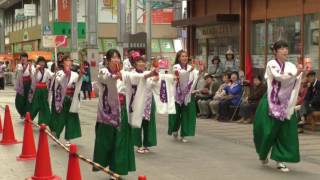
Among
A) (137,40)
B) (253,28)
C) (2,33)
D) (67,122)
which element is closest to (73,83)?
(67,122)

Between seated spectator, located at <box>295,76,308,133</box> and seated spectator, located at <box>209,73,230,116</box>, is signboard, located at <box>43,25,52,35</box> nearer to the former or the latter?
seated spectator, located at <box>209,73,230,116</box>

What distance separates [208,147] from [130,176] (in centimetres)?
339

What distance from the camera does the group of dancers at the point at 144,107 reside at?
8258mm

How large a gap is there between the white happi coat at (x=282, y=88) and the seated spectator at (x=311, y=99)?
459 cm

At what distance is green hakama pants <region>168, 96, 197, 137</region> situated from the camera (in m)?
12.7

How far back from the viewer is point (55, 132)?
1266 cm

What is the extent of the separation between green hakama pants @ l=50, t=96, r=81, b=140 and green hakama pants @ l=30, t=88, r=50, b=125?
2.36 metres

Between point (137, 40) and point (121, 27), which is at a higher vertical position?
point (121, 27)

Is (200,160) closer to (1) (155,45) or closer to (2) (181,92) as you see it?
(2) (181,92)

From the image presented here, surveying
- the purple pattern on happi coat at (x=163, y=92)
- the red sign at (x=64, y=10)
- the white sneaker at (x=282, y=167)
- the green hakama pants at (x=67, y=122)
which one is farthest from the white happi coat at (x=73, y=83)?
the red sign at (x=64, y=10)

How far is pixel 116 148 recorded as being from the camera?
26.8 feet

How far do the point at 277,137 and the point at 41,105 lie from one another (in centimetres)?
744

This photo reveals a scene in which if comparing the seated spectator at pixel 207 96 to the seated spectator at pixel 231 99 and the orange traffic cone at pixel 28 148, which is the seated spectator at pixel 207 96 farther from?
the orange traffic cone at pixel 28 148

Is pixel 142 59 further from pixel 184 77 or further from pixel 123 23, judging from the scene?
pixel 123 23
